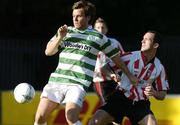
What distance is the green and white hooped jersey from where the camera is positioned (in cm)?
969

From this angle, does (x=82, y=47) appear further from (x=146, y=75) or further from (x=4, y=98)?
(x=4, y=98)

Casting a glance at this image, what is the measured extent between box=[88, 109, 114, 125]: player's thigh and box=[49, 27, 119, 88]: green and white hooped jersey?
2.11ft

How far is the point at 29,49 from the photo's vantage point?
65.8 feet

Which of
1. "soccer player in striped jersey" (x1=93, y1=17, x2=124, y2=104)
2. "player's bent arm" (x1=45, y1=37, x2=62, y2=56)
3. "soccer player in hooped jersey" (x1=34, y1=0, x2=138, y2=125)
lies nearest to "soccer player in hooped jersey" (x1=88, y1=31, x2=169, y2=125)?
"soccer player in hooped jersey" (x1=34, y1=0, x2=138, y2=125)

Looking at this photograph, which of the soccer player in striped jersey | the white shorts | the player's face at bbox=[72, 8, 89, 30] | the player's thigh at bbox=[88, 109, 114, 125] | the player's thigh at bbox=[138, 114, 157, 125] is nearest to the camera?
the white shorts

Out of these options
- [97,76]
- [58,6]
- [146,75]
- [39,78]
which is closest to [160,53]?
[39,78]

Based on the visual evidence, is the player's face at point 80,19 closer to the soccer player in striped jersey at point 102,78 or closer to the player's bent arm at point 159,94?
the player's bent arm at point 159,94

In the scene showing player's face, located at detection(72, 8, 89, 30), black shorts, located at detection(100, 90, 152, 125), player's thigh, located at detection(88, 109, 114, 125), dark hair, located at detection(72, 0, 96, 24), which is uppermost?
dark hair, located at detection(72, 0, 96, 24)

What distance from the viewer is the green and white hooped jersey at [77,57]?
9688 mm

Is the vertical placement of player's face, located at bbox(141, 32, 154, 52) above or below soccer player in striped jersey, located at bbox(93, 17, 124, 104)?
above

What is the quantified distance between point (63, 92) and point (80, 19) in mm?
917

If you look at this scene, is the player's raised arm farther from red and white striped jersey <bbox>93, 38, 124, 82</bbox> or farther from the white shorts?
red and white striped jersey <bbox>93, 38, 124, 82</bbox>

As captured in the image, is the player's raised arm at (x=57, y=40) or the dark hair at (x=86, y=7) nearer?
the player's raised arm at (x=57, y=40)

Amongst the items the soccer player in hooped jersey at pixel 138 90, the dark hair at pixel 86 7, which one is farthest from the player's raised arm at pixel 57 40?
the soccer player in hooped jersey at pixel 138 90
